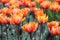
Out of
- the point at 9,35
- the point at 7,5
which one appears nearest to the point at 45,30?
the point at 9,35

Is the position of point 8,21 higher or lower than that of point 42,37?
higher

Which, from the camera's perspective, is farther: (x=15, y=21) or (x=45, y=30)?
(x=45, y=30)

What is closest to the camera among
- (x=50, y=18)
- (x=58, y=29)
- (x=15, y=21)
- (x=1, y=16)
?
(x=58, y=29)

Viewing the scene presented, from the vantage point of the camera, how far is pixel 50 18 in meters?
3.57

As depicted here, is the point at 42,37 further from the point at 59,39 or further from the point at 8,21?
the point at 8,21

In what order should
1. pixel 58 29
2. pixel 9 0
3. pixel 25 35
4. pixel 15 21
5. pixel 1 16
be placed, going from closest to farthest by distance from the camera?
pixel 58 29 → pixel 15 21 → pixel 1 16 → pixel 25 35 → pixel 9 0

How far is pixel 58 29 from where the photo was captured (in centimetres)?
247

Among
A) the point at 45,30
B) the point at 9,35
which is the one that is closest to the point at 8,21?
the point at 9,35

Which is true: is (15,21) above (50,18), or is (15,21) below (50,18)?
above

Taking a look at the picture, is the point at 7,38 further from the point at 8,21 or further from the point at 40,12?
the point at 40,12

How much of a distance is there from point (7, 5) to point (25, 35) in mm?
865

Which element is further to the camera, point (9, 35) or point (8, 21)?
point (9, 35)

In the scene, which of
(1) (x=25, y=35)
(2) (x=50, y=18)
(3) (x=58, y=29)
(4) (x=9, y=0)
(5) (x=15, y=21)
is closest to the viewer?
(3) (x=58, y=29)

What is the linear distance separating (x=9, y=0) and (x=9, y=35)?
1.00 m
